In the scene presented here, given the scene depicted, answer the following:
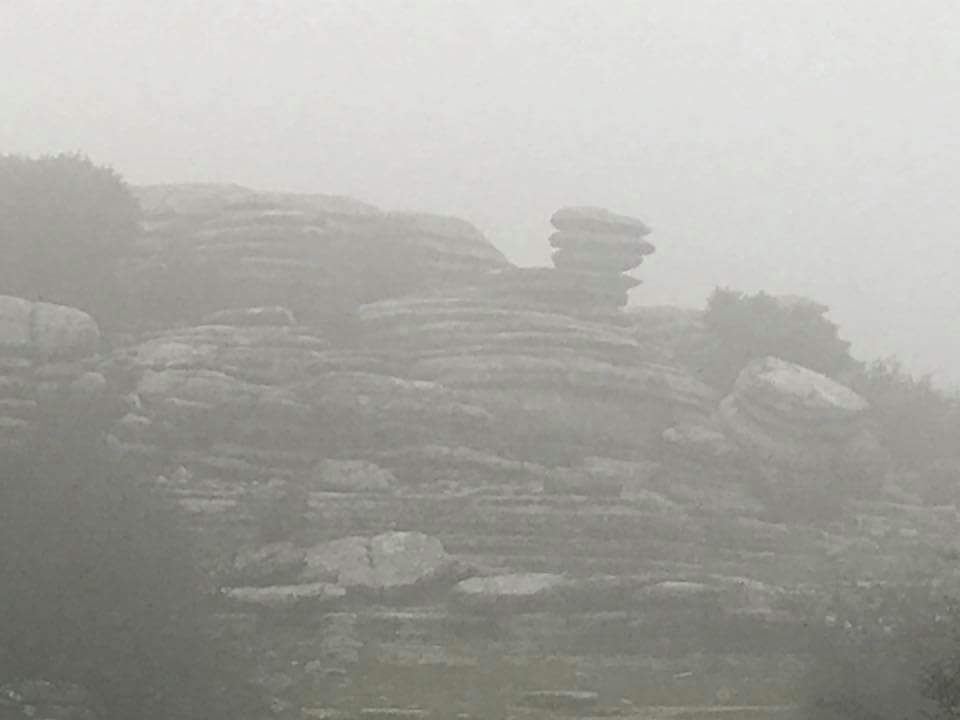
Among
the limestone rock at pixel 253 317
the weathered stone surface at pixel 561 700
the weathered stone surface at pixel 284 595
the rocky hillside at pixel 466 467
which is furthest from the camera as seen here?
the limestone rock at pixel 253 317

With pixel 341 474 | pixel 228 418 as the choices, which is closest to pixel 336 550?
pixel 341 474

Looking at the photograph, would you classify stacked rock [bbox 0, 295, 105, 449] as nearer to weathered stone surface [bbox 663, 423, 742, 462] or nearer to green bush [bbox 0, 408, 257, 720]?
green bush [bbox 0, 408, 257, 720]

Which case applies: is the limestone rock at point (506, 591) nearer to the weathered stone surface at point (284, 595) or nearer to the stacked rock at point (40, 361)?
the weathered stone surface at point (284, 595)

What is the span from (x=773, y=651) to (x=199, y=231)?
41874mm

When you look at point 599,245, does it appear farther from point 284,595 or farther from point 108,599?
point 108,599

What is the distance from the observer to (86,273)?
69812 millimetres

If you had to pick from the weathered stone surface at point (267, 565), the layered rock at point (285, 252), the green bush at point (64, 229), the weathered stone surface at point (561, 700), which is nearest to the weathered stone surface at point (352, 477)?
the weathered stone surface at point (267, 565)

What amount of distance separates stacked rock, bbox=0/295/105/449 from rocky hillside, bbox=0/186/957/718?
0.46 ft

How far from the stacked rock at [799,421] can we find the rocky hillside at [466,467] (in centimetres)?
15

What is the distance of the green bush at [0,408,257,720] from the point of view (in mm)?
35438

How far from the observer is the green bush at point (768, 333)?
81312mm

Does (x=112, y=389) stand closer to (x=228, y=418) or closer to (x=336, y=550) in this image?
(x=228, y=418)

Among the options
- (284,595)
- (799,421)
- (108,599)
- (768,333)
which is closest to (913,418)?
(768,333)

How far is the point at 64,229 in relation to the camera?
235ft
